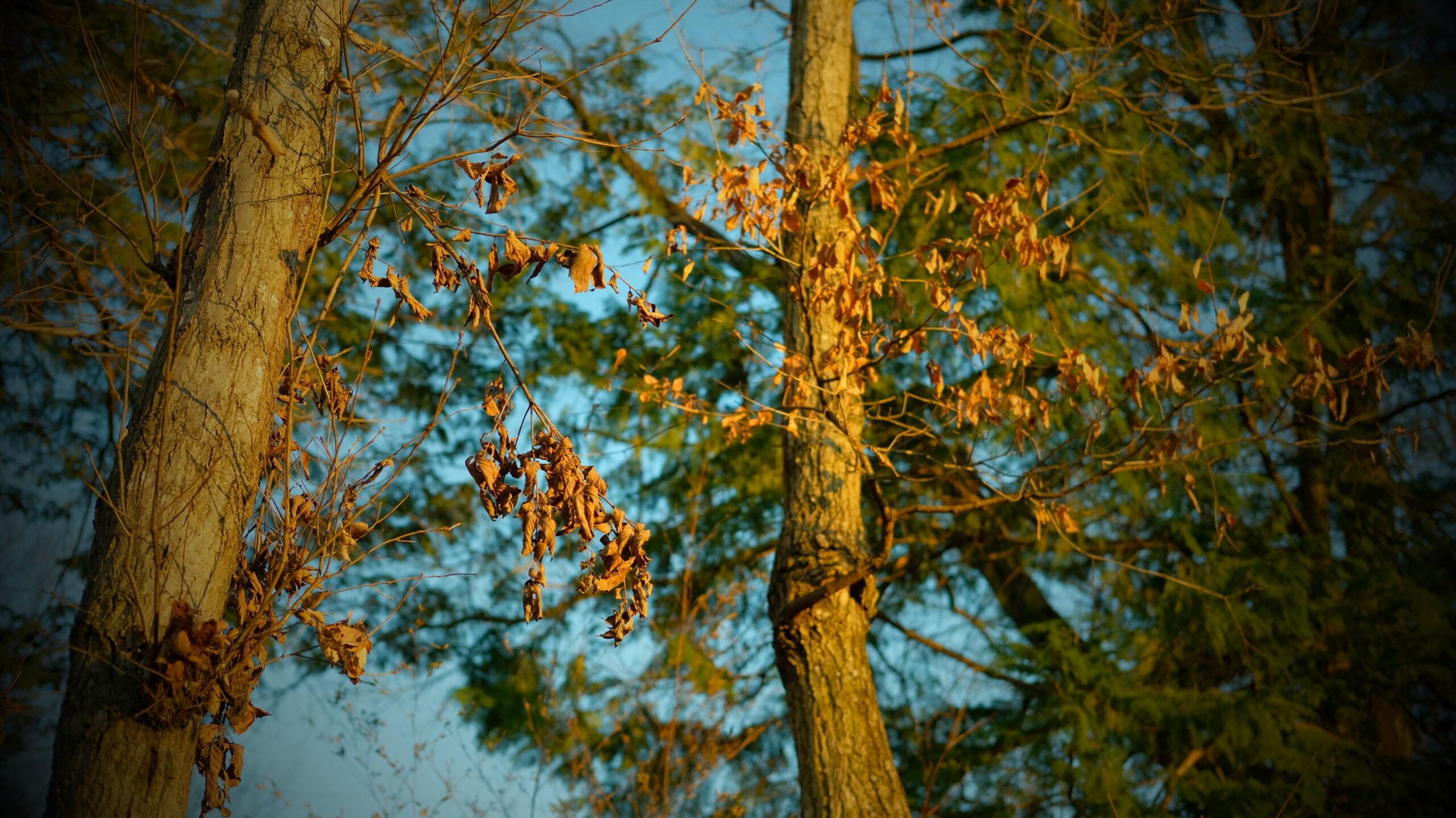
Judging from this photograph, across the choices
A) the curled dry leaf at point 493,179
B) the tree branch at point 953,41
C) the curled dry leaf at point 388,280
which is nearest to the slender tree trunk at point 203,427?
the curled dry leaf at point 388,280

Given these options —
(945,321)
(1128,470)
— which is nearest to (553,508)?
(945,321)

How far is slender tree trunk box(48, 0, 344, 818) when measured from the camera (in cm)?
169

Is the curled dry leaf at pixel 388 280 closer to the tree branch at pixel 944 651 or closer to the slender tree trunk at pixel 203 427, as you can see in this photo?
the slender tree trunk at pixel 203 427

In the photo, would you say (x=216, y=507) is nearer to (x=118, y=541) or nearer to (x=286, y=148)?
(x=118, y=541)

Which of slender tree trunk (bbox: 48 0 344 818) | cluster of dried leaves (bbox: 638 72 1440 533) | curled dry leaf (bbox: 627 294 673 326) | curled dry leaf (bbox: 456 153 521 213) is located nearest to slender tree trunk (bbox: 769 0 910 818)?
cluster of dried leaves (bbox: 638 72 1440 533)

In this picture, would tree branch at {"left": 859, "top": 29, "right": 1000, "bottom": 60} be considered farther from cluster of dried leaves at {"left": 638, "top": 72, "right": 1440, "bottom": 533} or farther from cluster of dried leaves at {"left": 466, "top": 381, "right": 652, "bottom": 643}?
cluster of dried leaves at {"left": 466, "top": 381, "right": 652, "bottom": 643}

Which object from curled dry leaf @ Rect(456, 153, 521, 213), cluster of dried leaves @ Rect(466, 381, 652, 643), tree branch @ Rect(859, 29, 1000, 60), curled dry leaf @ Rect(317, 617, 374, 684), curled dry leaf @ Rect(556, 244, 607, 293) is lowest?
curled dry leaf @ Rect(317, 617, 374, 684)

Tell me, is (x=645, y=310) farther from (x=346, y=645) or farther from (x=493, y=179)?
(x=346, y=645)

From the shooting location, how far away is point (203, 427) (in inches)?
73.8

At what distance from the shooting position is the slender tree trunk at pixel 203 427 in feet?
5.53

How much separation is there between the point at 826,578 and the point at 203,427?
2364 mm

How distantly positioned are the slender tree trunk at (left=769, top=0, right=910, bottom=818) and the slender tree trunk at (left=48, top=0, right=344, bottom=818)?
1.81m

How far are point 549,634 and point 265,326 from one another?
4.56m

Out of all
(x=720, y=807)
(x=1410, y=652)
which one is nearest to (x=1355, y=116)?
(x=1410, y=652)
